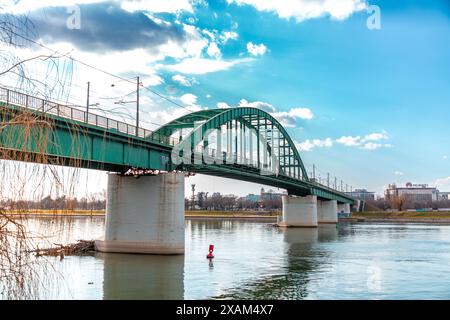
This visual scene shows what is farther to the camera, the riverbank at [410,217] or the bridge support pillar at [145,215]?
the riverbank at [410,217]

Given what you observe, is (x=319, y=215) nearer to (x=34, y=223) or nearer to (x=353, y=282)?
(x=353, y=282)

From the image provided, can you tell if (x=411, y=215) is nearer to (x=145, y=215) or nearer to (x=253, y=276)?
(x=145, y=215)

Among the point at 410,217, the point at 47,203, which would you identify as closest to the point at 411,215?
the point at 410,217

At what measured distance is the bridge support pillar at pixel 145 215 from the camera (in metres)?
39.6

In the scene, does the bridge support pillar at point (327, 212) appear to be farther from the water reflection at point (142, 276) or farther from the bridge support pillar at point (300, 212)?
the water reflection at point (142, 276)

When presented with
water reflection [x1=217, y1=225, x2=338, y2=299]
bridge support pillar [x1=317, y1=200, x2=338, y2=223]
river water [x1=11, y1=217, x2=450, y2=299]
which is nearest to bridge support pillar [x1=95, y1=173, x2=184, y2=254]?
river water [x1=11, y1=217, x2=450, y2=299]

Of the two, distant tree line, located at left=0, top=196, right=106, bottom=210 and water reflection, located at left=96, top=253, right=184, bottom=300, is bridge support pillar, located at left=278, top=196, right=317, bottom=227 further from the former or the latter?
distant tree line, located at left=0, top=196, right=106, bottom=210

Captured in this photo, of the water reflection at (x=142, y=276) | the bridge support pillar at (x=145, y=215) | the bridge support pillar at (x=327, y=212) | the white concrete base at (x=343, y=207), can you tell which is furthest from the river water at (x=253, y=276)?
the white concrete base at (x=343, y=207)

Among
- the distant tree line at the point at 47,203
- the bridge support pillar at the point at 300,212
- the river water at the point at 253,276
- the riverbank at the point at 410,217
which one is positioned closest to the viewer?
the distant tree line at the point at 47,203

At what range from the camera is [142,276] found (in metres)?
28.4

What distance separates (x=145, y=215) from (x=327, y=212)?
295 ft

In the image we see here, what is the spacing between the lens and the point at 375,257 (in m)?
40.1

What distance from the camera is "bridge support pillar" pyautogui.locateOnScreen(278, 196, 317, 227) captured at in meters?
98.5

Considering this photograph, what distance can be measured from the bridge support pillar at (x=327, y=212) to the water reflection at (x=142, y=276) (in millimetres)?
88088
